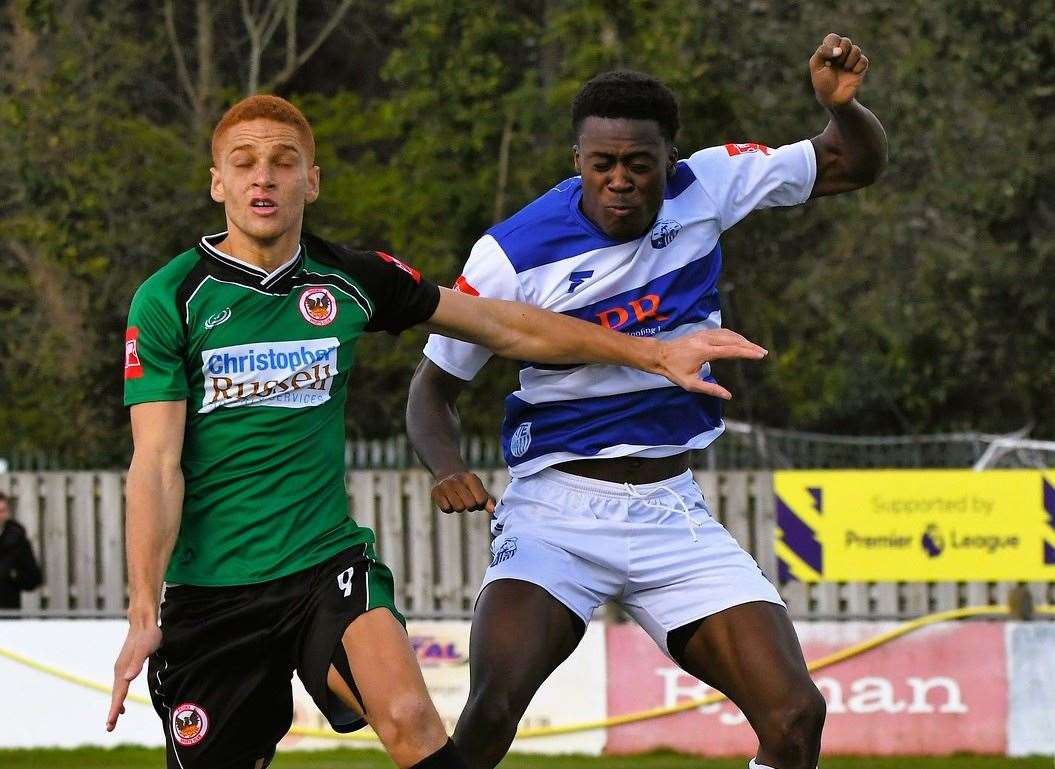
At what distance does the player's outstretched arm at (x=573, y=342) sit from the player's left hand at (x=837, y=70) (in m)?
0.83

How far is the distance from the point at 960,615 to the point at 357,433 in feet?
30.1

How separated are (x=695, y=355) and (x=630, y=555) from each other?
63cm

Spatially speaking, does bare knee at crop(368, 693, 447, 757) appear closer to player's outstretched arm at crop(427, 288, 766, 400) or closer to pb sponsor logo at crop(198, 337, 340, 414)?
pb sponsor logo at crop(198, 337, 340, 414)

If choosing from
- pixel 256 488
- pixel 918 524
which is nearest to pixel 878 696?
pixel 918 524

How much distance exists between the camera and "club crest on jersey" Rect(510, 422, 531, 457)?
5.64 m

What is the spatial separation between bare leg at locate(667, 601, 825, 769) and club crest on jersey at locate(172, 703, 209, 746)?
4.65ft

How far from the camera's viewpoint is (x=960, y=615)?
1105cm

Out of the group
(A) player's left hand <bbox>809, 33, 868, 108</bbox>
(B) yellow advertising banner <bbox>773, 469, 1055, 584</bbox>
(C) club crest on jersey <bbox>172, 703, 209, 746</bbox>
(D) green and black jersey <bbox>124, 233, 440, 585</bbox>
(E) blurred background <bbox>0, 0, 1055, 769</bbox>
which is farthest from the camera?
(B) yellow advertising banner <bbox>773, 469, 1055, 584</bbox>

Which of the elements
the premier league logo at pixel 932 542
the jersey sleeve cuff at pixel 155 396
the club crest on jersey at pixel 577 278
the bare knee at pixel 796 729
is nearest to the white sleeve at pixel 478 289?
the club crest on jersey at pixel 577 278

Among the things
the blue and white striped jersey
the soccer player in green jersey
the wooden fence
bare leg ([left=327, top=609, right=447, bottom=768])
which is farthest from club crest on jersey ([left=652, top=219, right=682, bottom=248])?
the wooden fence

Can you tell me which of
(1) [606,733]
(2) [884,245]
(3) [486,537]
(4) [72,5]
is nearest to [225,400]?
(1) [606,733]

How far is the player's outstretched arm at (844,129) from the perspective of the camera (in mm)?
5559

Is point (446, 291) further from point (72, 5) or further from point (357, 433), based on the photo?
point (72, 5)

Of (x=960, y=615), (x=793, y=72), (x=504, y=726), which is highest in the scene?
(x=793, y=72)
